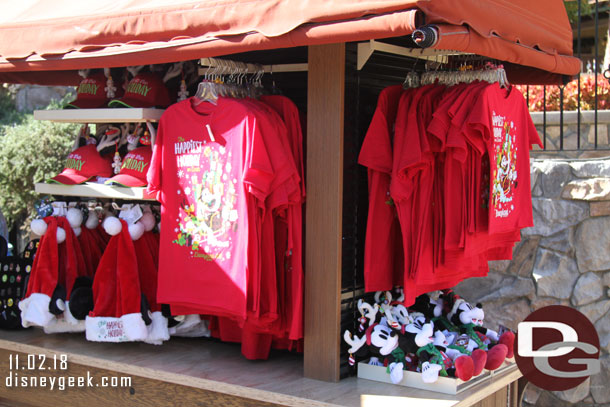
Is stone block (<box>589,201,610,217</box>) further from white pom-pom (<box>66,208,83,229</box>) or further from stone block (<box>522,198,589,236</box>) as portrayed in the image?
white pom-pom (<box>66,208,83,229</box>)

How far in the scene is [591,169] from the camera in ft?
16.6

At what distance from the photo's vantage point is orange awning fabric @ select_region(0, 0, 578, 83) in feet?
9.15

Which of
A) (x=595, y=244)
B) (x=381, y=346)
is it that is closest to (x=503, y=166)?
(x=381, y=346)

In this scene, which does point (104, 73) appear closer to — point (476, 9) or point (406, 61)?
point (406, 61)

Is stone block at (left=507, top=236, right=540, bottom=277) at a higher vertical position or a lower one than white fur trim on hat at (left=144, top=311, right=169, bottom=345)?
higher

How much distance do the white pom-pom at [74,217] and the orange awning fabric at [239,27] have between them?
2.75 feet

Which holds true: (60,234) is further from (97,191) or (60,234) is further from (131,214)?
(131,214)

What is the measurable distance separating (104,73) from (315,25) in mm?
2033

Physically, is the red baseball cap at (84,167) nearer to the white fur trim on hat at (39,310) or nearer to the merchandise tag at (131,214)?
the merchandise tag at (131,214)

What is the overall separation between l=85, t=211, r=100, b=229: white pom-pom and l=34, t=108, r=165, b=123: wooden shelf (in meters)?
0.55

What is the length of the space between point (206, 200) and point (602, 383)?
3.20 metres

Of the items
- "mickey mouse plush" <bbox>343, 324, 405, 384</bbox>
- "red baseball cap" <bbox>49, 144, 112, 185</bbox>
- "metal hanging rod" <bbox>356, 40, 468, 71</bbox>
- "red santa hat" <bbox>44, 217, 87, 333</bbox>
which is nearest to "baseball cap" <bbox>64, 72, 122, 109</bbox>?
"red baseball cap" <bbox>49, 144, 112, 185</bbox>

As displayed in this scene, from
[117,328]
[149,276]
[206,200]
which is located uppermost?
[206,200]

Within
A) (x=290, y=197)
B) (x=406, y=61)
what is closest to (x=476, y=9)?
(x=406, y=61)
